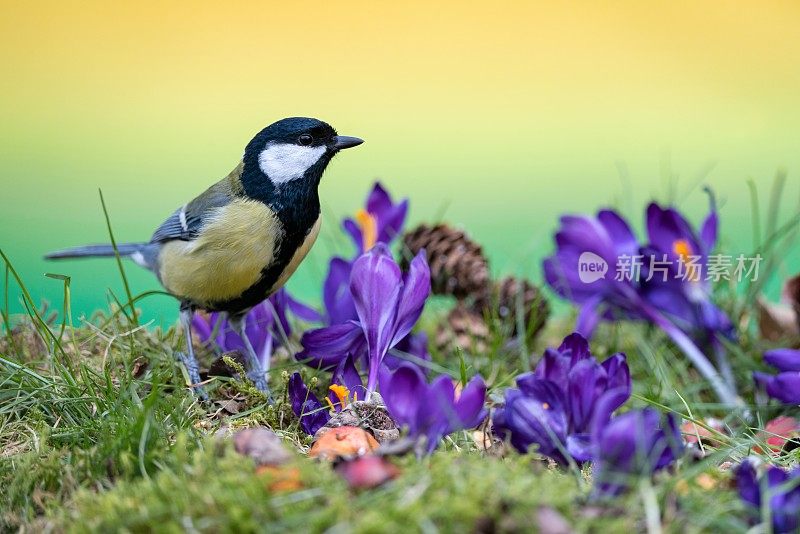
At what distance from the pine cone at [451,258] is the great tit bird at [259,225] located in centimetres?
77

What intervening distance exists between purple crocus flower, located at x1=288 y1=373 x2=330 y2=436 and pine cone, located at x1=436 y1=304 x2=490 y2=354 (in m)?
0.95

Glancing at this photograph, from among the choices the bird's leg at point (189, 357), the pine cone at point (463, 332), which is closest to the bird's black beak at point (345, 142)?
the bird's leg at point (189, 357)

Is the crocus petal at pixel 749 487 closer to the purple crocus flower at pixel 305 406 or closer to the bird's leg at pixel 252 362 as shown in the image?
the purple crocus flower at pixel 305 406

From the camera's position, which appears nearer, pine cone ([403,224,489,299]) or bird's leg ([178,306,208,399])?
bird's leg ([178,306,208,399])

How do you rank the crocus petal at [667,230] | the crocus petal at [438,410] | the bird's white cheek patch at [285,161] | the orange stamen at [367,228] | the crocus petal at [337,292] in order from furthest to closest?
the orange stamen at [367,228] → the crocus petal at [667,230] → the crocus petal at [337,292] → the bird's white cheek patch at [285,161] → the crocus petal at [438,410]

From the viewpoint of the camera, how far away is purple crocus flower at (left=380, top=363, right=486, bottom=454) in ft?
5.16

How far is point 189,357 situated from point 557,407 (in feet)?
3.07

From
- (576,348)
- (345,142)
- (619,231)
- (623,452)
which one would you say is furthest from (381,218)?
(623,452)

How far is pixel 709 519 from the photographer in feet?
4.28

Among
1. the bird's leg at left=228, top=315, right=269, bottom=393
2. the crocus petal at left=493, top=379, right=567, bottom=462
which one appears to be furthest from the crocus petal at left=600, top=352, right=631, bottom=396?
the bird's leg at left=228, top=315, right=269, bottom=393

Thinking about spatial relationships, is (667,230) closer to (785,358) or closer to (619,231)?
(619,231)

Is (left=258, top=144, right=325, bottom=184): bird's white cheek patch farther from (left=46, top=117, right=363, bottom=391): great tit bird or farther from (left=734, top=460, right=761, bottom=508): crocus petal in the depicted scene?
(left=734, top=460, right=761, bottom=508): crocus petal

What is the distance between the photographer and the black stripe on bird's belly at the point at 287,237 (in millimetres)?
2107

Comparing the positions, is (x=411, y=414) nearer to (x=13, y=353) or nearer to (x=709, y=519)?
(x=709, y=519)
